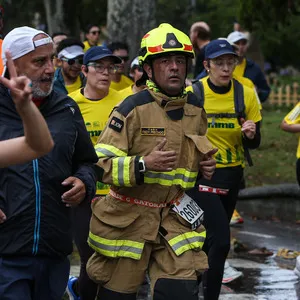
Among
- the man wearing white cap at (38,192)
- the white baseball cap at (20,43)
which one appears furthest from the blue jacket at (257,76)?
the white baseball cap at (20,43)

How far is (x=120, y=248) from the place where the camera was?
5668 millimetres

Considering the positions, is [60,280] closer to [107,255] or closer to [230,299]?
[107,255]

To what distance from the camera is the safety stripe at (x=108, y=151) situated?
5.62 m

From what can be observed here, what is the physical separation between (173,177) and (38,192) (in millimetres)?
1189

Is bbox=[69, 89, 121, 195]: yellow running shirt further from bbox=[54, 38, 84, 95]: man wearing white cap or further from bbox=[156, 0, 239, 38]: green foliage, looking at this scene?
bbox=[156, 0, 239, 38]: green foliage

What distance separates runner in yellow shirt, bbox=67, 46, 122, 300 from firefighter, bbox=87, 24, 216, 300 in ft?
2.90

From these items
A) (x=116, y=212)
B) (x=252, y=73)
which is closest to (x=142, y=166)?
(x=116, y=212)

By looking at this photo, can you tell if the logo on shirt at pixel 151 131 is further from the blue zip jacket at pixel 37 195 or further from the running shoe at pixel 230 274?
the running shoe at pixel 230 274

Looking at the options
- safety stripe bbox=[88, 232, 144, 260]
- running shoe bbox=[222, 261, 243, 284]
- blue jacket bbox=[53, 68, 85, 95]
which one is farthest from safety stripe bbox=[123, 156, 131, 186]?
blue jacket bbox=[53, 68, 85, 95]

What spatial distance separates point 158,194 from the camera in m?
5.71

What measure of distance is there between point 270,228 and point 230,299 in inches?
154

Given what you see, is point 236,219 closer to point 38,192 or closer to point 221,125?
point 221,125

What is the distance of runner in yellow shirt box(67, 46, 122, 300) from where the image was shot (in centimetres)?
671

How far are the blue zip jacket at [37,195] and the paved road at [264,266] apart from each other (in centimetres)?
272
